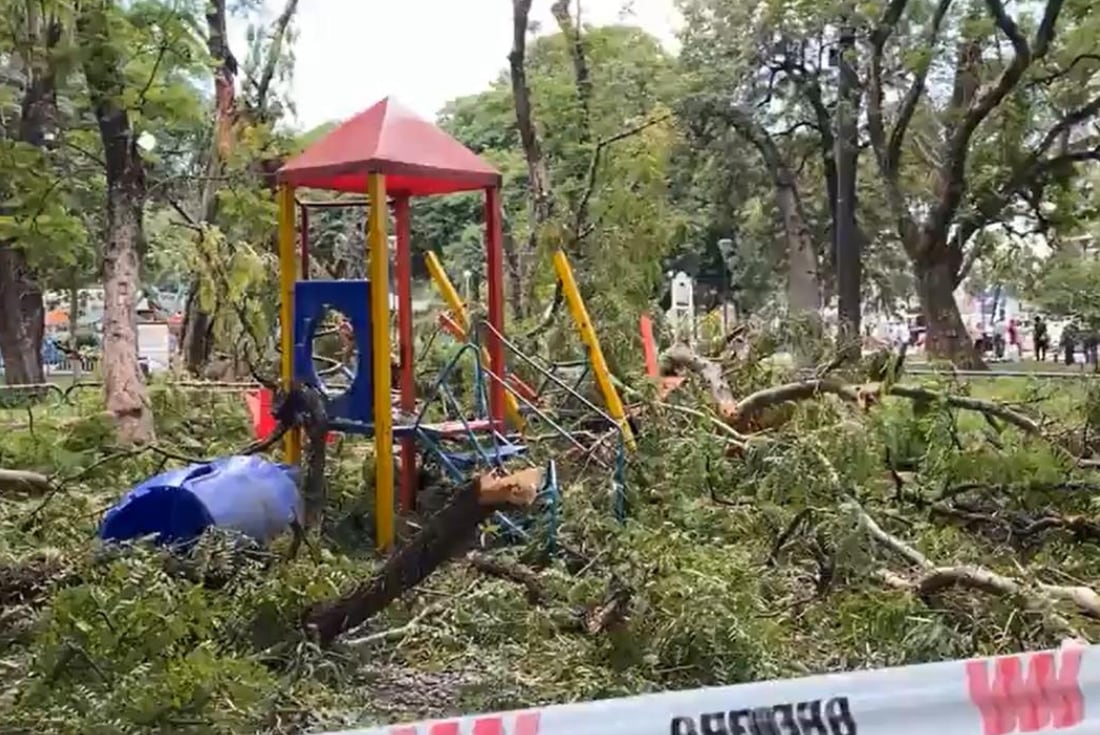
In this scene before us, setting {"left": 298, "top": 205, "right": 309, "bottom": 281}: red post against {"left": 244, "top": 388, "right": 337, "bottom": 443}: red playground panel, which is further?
{"left": 244, "top": 388, "right": 337, "bottom": 443}: red playground panel

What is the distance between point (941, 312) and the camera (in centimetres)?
2131

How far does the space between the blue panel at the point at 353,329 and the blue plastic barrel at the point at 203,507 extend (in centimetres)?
91

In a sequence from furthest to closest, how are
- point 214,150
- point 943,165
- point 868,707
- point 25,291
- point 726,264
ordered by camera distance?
1. point 726,264
2. point 25,291
3. point 943,165
4. point 214,150
5. point 868,707

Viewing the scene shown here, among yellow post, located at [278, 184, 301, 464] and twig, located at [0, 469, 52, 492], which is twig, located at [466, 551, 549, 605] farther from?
twig, located at [0, 469, 52, 492]

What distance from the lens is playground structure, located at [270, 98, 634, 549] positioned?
709 centimetres

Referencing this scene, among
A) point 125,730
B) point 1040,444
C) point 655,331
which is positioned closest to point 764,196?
point 655,331

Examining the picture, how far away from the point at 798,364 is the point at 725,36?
628 inches

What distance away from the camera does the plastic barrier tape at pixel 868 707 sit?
9.81ft

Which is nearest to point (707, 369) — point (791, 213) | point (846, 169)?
point (846, 169)

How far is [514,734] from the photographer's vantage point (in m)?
2.95

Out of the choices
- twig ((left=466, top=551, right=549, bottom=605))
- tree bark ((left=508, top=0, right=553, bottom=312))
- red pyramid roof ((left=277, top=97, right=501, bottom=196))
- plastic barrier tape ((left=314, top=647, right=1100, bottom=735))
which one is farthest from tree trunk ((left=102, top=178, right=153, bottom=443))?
plastic barrier tape ((left=314, top=647, right=1100, bottom=735))

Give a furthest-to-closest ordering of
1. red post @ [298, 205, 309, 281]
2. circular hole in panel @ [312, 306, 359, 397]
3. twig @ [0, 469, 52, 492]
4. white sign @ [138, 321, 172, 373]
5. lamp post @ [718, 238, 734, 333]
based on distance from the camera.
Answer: lamp post @ [718, 238, 734, 333], white sign @ [138, 321, 172, 373], circular hole in panel @ [312, 306, 359, 397], red post @ [298, 205, 309, 281], twig @ [0, 469, 52, 492]

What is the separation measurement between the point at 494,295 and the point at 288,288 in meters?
1.29

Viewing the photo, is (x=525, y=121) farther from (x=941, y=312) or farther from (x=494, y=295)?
(x=941, y=312)
